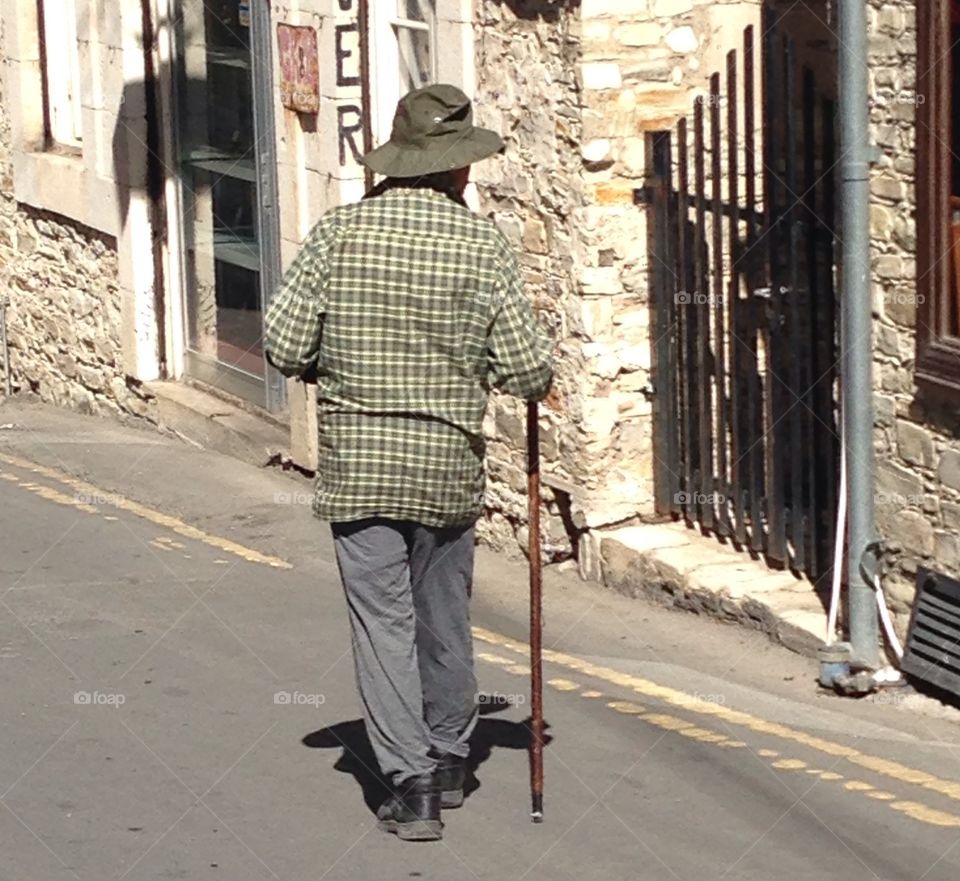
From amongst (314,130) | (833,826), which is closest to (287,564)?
(314,130)

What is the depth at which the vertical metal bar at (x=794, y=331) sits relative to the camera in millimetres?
8469

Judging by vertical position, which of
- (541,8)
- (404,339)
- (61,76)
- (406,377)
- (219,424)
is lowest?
(219,424)

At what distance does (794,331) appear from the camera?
28.2ft

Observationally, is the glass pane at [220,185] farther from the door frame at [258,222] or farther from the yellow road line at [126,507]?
the yellow road line at [126,507]

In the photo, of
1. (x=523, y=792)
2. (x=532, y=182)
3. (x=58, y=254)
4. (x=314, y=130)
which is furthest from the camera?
(x=58, y=254)

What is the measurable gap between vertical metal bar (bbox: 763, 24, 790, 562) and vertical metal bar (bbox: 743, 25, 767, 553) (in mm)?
71

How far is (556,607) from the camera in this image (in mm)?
9273

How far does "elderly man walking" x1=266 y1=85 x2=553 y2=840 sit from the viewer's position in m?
5.95

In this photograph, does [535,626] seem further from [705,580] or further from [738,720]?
[705,580]

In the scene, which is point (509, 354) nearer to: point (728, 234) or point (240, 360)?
point (728, 234)

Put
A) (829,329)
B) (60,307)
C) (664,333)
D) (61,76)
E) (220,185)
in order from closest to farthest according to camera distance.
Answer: (829,329)
(664,333)
(220,185)
(61,76)
(60,307)

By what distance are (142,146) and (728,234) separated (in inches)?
229

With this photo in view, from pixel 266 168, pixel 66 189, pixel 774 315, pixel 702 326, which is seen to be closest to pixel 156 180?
pixel 66 189

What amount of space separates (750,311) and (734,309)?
0.33 ft
